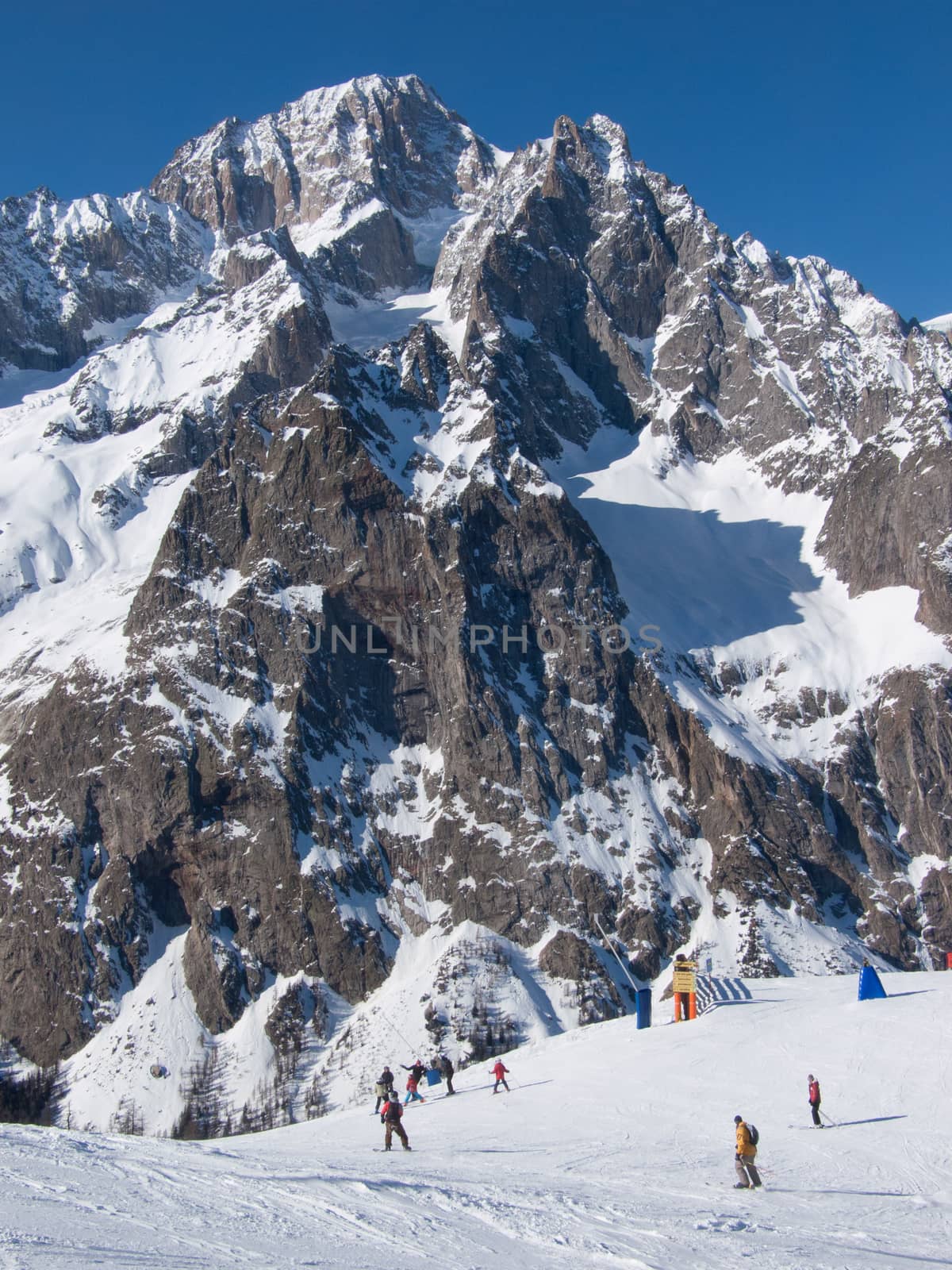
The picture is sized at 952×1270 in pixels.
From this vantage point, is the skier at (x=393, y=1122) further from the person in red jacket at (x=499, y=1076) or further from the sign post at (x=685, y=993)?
the sign post at (x=685, y=993)

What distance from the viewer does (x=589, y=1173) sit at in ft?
87.0

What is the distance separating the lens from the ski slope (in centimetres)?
1878

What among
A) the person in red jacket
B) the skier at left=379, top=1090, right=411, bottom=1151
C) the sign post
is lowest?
the skier at left=379, top=1090, right=411, bottom=1151

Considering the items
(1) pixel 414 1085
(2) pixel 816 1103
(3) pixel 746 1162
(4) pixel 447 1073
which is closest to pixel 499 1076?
(4) pixel 447 1073

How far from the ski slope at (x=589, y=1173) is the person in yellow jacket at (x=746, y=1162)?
0.31 metres

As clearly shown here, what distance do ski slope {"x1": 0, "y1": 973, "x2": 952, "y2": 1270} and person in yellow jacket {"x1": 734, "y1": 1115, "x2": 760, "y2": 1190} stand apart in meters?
0.31

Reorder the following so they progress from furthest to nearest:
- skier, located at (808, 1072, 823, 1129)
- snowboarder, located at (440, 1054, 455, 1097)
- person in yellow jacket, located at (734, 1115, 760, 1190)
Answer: snowboarder, located at (440, 1054, 455, 1097)
skier, located at (808, 1072, 823, 1129)
person in yellow jacket, located at (734, 1115, 760, 1190)

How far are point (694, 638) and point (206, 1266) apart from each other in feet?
348

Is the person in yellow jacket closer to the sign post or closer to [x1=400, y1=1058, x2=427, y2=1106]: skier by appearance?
[x1=400, y1=1058, x2=427, y2=1106]: skier

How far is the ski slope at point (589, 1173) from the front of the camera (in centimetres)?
1878

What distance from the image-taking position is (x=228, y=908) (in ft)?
313

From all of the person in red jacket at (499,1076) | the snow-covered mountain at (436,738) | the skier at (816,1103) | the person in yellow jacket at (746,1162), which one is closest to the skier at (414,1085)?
the person in red jacket at (499,1076)

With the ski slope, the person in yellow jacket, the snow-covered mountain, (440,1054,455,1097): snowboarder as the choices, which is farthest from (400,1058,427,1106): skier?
the snow-covered mountain

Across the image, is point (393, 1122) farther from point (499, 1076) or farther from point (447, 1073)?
point (447, 1073)
